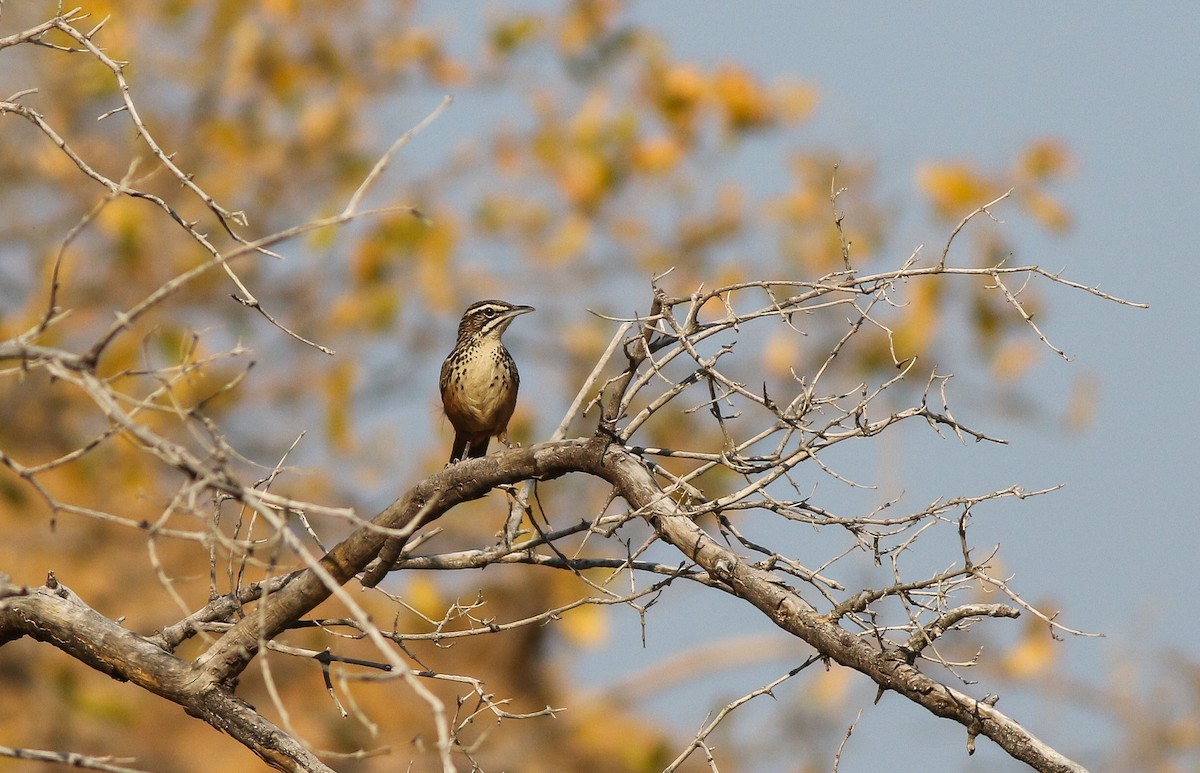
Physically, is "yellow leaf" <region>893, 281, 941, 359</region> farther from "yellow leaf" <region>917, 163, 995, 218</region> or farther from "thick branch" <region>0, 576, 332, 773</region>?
"thick branch" <region>0, 576, 332, 773</region>

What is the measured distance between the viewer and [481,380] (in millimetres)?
5902

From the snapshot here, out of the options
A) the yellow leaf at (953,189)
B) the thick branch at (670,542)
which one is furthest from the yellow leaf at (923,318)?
the thick branch at (670,542)

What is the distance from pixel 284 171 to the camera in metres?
10.1

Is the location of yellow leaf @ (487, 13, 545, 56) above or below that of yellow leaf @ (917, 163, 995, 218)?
above

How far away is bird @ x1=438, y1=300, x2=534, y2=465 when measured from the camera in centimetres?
591

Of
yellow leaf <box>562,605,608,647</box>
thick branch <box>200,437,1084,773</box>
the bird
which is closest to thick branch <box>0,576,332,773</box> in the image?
thick branch <box>200,437,1084,773</box>

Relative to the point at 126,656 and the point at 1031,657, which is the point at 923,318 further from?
the point at 126,656

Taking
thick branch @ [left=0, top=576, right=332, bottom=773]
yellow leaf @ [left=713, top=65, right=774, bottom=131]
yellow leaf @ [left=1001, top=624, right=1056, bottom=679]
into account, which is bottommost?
thick branch @ [left=0, top=576, right=332, bottom=773]

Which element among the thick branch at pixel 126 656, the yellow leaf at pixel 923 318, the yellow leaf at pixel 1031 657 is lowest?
the thick branch at pixel 126 656

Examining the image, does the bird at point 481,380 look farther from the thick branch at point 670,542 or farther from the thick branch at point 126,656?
the thick branch at point 126,656

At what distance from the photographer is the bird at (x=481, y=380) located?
591cm

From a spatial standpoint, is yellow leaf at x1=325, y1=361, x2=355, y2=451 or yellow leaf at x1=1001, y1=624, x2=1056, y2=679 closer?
yellow leaf at x1=1001, y1=624, x2=1056, y2=679

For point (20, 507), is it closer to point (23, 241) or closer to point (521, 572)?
point (23, 241)

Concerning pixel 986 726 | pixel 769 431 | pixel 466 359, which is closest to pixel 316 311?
pixel 466 359
